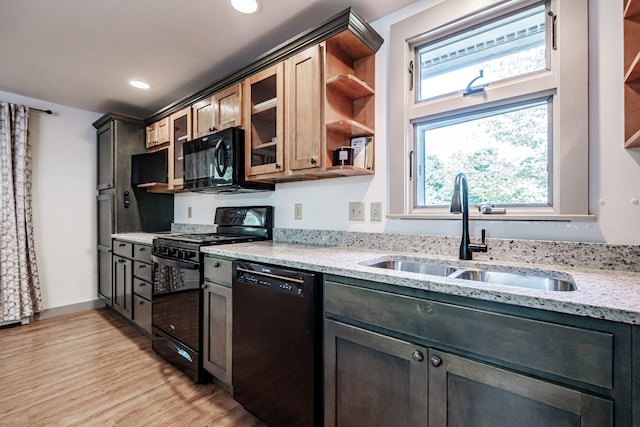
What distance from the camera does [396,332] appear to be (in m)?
1.07

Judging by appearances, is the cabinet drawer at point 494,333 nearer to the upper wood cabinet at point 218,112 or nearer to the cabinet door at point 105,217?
the upper wood cabinet at point 218,112

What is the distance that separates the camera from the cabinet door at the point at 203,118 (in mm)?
2443

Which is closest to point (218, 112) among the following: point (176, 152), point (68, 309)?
point (176, 152)

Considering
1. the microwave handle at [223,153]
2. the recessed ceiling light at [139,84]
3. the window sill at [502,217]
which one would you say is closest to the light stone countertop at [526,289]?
the window sill at [502,217]

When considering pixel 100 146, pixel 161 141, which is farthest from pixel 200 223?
pixel 100 146

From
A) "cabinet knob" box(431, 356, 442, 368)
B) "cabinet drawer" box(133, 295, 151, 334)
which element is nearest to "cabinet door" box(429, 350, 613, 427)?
"cabinet knob" box(431, 356, 442, 368)

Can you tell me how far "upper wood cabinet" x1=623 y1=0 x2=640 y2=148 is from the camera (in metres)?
1.13

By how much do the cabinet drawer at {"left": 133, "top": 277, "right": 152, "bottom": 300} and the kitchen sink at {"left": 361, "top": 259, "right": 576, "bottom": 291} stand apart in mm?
2022

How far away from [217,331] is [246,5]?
1.93 meters

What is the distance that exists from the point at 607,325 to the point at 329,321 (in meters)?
0.87

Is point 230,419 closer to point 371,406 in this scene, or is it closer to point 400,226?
point 371,406

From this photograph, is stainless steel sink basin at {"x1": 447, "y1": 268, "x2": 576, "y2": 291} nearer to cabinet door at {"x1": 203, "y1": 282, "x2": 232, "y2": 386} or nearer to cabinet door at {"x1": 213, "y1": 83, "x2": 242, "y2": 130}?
cabinet door at {"x1": 203, "y1": 282, "x2": 232, "y2": 386}

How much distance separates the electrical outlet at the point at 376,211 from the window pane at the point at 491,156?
222mm

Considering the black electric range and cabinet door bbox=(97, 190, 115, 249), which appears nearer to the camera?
the black electric range
